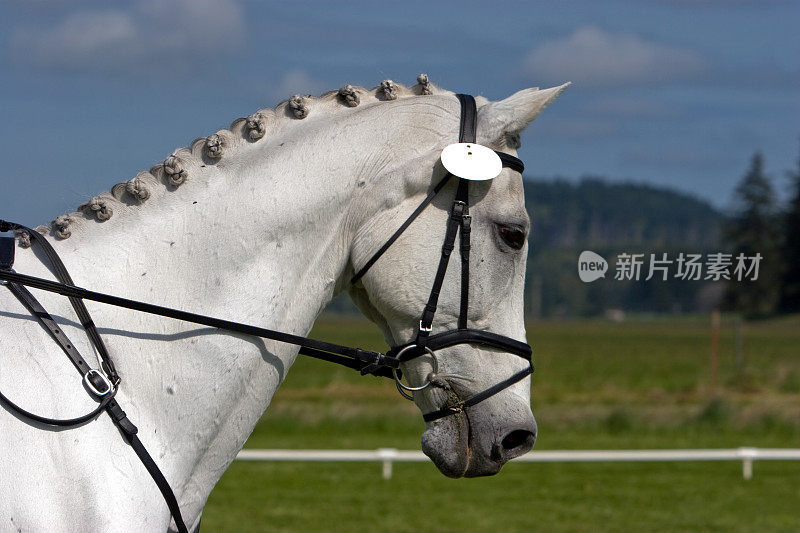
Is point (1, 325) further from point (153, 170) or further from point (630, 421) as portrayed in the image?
point (630, 421)

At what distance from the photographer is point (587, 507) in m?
10.5

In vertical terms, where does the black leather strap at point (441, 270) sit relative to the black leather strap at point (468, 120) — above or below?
below

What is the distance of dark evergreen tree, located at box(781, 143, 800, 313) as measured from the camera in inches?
559

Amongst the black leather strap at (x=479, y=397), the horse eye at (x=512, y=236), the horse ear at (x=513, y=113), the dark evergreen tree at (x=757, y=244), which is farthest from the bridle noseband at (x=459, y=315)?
the dark evergreen tree at (x=757, y=244)

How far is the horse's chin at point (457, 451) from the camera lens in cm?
286

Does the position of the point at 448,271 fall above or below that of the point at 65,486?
above

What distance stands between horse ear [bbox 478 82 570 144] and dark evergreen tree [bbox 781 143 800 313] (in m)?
11.9

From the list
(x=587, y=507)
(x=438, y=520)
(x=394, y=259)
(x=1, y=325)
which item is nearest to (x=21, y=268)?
(x=1, y=325)

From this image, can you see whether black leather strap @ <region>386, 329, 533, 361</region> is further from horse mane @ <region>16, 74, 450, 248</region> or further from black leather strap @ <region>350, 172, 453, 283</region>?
horse mane @ <region>16, 74, 450, 248</region>

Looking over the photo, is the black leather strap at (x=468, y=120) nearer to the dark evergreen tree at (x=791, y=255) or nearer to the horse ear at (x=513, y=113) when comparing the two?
the horse ear at (x=513, y=113)

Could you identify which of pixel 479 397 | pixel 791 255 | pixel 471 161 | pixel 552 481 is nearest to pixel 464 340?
pixel 479 397

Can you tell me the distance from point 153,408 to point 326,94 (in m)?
1.17

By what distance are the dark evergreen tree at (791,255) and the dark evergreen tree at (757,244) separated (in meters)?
0.31

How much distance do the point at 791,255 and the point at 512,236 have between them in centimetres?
1332
